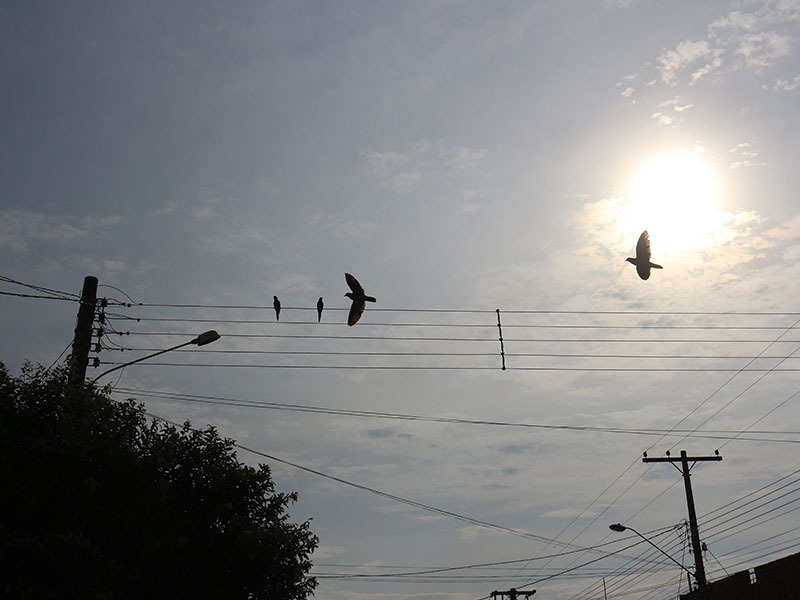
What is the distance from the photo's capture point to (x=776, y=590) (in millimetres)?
32125

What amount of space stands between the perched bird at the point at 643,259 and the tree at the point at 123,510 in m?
10.5

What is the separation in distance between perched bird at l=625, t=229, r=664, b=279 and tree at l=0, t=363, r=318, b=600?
10505mm

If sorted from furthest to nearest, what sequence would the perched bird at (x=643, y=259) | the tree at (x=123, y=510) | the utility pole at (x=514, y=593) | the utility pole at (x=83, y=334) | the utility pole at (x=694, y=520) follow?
the utility pole at (x=514, y=593)
the utility pole at (x=694, y=520)
the utility pole at (x=83, y=334)
the perched bird at (x=643, y=259)
the tree at (x=123, y=510)

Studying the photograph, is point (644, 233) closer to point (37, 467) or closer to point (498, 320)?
point (498, 320)

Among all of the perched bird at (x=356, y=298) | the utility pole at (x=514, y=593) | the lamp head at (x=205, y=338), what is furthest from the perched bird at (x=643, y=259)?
the utility pole at (x=514, y=593)

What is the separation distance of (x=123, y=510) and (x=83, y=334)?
17.2ft

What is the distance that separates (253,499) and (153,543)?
10.8 ft

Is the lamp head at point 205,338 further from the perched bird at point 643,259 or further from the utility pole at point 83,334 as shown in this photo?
the perched bird at point 643,259

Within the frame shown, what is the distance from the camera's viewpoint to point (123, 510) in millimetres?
15906

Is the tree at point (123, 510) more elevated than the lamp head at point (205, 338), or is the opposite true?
the lamp head at point (205, 338)

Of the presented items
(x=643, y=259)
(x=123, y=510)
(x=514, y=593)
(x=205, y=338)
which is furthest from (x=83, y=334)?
(x=514, y=593)

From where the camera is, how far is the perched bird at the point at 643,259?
16219mm

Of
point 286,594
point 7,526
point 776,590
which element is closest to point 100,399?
point 7,526

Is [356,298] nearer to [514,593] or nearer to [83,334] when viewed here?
[83,334]
